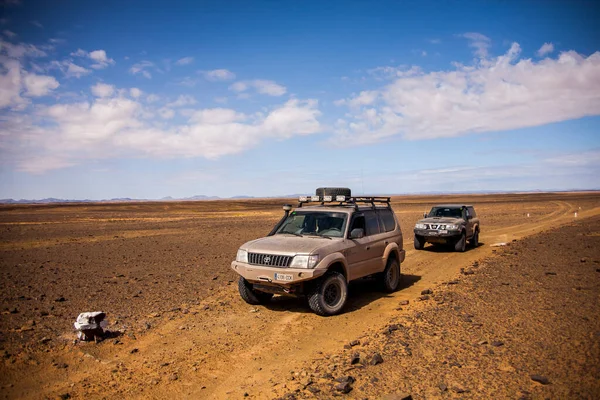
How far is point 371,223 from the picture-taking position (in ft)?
28.7

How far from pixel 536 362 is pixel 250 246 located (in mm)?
4854

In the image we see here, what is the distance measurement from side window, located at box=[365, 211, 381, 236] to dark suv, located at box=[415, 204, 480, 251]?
264 inches

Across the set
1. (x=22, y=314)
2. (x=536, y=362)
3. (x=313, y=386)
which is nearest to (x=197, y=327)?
(x=313, y=386)

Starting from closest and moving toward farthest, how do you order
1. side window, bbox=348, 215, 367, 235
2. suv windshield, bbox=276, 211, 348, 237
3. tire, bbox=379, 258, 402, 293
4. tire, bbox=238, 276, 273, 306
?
tire, bbox=238, 276, 273, 306 → suv windshield, bbox=276, 211, 348, 237 → side window, bbox=348, 215, 367, 235 → tire, bbox=379, 258, 402, 293

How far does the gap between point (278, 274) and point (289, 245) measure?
0.65 metres

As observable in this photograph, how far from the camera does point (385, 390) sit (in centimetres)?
426

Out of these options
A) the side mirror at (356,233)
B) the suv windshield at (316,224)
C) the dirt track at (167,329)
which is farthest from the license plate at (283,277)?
the side mirror at (356,233)

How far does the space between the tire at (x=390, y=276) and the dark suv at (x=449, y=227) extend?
6150 millimetres

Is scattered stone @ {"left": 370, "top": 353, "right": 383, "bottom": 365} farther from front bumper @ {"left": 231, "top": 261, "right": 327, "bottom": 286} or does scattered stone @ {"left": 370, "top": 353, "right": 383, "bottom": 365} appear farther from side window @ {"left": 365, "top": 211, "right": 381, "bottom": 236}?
side window @ {"left": 365, "top": 211, "right": 381, "bottom": 236}

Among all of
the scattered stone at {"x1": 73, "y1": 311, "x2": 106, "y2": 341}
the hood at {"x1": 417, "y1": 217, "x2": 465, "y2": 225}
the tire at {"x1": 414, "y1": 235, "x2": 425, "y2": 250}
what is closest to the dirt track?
the scattered stone at {"x1": 73, "y1": 311, "x2": 106, "y2": 341}

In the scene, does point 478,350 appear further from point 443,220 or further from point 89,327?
point 443,220

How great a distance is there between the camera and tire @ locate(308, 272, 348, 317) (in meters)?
6.85

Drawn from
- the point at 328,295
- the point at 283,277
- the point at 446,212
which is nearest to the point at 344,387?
the point at 283,277

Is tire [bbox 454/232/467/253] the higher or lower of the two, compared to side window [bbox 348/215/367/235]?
lower
